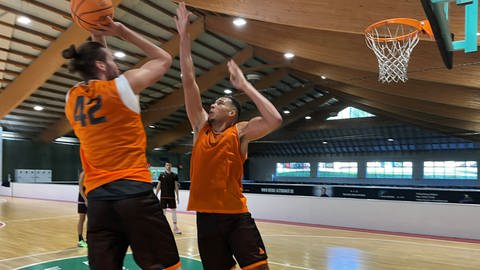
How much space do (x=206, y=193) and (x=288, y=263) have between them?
4.18 meters

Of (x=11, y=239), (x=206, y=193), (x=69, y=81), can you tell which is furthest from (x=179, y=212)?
(x=206, y=193)

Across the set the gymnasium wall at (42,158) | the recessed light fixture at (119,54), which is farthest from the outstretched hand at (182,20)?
the gymnasium wall at (42,158)

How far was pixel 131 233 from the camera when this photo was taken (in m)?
1.85

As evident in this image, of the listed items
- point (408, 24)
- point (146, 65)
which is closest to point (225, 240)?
point (146, 65)

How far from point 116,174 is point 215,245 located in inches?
37.6

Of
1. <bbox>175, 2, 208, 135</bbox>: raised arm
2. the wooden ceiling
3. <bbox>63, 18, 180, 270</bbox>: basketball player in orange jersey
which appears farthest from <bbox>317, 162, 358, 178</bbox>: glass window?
<bbox>63, 18, 180, 270</bbox>: basketball player in orange jersey

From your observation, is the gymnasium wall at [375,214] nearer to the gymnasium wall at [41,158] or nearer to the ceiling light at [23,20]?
the ceiling light at [23,20]

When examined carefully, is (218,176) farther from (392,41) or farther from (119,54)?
(119,54)

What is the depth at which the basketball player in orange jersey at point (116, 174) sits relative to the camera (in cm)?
185

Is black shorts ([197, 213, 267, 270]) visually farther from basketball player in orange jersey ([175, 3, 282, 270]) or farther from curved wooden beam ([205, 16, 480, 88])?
curved wooden beam ([205, 16, 480, 88])

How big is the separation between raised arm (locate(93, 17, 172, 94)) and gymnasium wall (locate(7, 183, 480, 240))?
9.41 metres

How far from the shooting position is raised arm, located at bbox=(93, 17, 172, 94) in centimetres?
192

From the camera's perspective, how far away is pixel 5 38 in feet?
44.6

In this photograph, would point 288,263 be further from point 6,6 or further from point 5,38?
point 5,38
